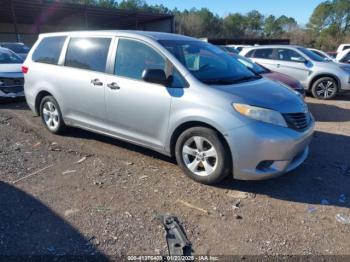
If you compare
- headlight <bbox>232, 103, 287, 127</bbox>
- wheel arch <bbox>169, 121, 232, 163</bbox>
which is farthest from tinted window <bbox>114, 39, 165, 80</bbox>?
headlight <bbox>232, 103, 287, 127</bbox>

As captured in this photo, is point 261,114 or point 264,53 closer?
point 261,114

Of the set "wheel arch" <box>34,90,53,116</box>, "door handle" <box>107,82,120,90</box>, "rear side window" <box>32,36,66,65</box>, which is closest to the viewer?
"door handle" <box>107,82,120,90</box>

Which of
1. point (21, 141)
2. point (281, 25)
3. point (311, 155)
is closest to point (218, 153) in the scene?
point (311, 155)

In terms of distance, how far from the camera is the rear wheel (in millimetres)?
9750

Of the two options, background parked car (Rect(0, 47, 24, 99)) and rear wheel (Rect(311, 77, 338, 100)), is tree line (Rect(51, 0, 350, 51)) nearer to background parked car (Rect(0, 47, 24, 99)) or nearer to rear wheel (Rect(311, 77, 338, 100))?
rear wheel (Rect(311, 77, 338, 100))

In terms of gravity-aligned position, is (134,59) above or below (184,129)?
above

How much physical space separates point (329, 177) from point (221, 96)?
185 centimetres

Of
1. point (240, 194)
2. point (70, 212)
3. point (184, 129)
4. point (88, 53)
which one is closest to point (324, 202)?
point (240, 194)

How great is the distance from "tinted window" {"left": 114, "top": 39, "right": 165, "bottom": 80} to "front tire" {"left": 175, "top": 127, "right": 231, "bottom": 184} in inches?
38.9

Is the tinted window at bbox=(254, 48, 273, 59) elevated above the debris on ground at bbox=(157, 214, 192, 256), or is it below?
above

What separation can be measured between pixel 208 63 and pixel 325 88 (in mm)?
6699

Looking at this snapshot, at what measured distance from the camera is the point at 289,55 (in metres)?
10.4

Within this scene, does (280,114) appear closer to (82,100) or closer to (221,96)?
(221,96)

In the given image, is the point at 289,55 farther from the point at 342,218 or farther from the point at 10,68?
the point at 10,68
